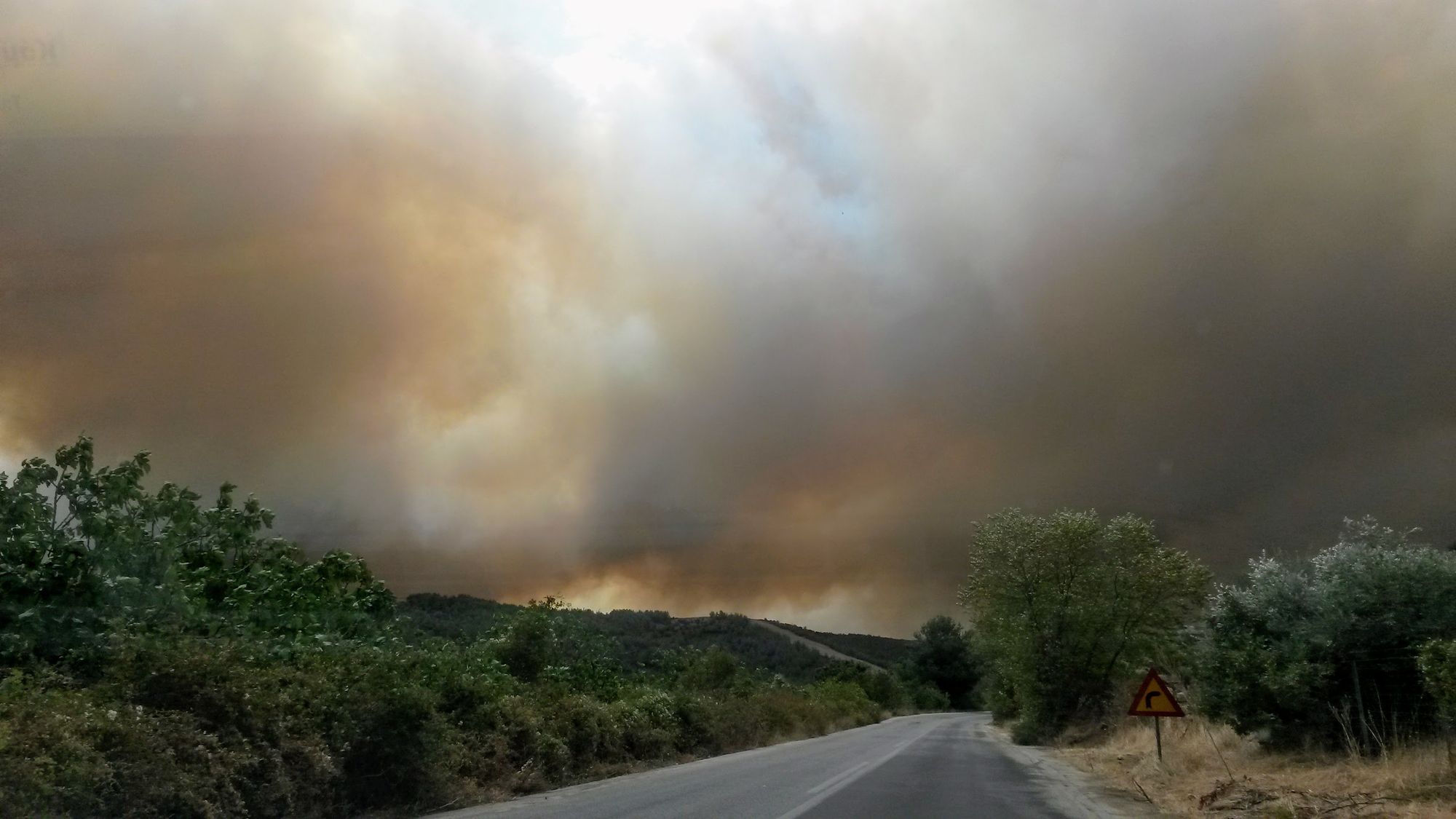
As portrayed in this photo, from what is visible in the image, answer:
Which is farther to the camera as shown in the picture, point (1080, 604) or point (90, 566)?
point (1080, 604)

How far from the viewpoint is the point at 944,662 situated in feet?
463

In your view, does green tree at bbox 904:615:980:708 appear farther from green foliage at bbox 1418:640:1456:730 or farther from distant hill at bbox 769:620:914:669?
green foliage at bbox 1418:640:1456:730

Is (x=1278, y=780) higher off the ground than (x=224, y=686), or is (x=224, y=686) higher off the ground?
(x=224, y=686)

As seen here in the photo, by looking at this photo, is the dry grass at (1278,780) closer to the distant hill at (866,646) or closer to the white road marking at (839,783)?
the white road marking at (839,783)

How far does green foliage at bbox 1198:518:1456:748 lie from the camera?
1733cm

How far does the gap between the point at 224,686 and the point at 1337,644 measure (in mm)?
18211

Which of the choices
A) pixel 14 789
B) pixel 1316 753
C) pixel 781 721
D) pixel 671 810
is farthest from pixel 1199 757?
pixel 781 721

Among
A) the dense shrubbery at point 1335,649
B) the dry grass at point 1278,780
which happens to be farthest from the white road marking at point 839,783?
the dense shrubbery at point 1335,649

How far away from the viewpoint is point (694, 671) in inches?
2046

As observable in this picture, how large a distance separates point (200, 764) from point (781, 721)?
41.2m

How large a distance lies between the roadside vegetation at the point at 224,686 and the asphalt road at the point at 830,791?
1.35 m

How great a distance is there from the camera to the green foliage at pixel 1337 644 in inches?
682

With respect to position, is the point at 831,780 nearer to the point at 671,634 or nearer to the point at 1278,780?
the point at 1278,780

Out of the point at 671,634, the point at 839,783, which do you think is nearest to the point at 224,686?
the point at 839,783
